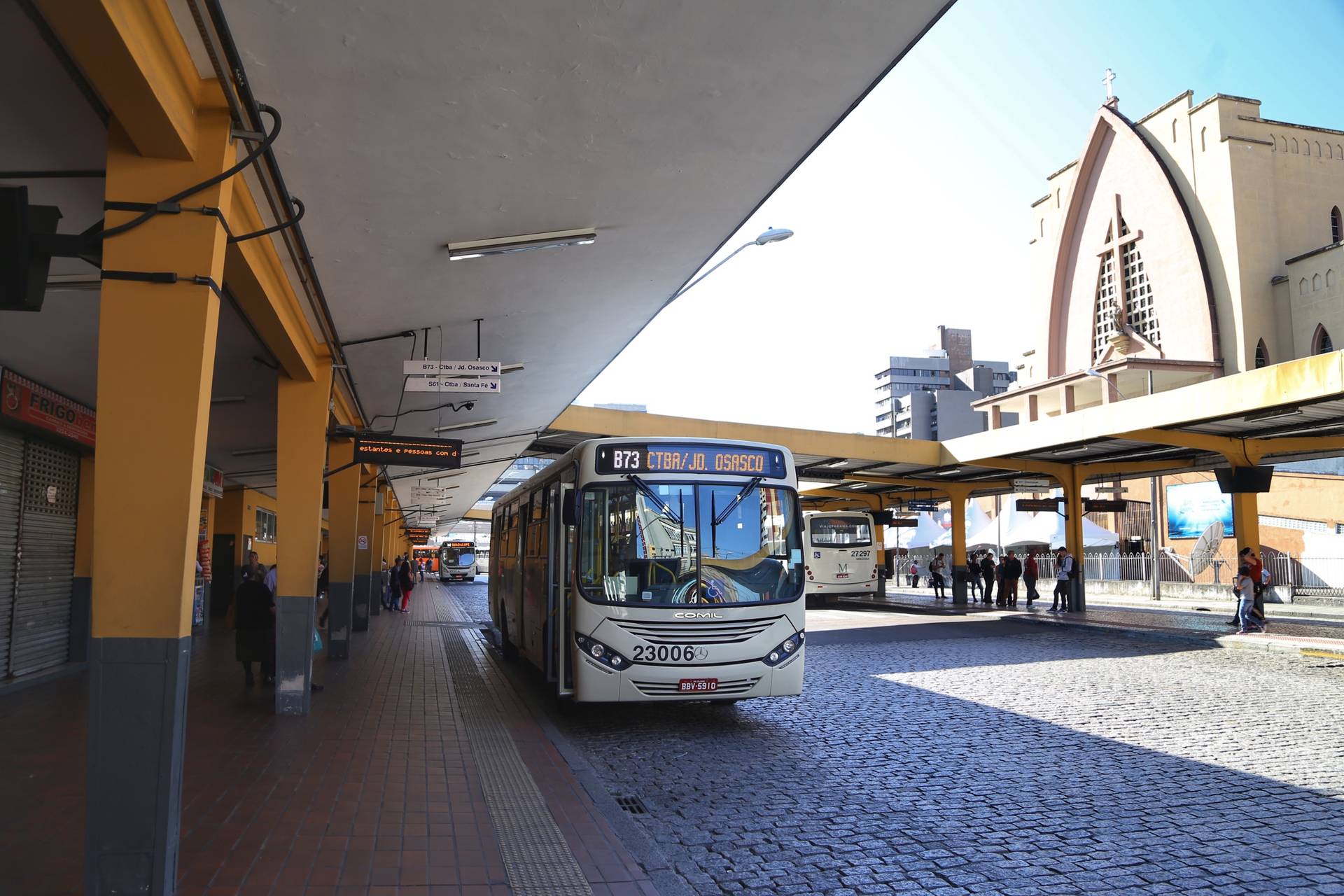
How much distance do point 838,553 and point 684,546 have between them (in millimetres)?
23502

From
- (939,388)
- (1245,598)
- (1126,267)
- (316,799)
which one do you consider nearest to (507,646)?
(316,799)

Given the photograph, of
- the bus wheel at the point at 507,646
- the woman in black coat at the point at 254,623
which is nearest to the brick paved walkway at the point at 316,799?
the woman in black coat at the point at 254,623

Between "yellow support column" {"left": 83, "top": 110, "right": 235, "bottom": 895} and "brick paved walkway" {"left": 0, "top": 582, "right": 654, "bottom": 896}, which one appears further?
"brick paved walkway" {"left": 0, "top": 582, "right": 654, "bottom": 896}

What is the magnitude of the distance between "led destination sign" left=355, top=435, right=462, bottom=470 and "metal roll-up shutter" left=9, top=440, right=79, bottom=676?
14.2 feet

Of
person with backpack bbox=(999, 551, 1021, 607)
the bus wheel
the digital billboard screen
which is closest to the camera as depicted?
the bus wheel

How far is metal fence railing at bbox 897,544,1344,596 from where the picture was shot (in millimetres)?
33500

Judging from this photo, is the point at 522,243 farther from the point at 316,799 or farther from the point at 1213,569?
the point at 1213,569

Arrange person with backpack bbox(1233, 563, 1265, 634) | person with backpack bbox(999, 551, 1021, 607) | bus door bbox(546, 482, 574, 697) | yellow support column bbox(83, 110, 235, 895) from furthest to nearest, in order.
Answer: person with backpack bbox(999, 551, 1021, 607)
person with backpack bbox(1233, 563, 1265, 634)
bus door bbox(546, 482, 574, 697)
yellow support column bbox(83, 110, 235, 895)

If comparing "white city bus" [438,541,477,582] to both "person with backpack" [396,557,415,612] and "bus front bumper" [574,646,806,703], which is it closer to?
"person with backpack" [396,557,415,612]

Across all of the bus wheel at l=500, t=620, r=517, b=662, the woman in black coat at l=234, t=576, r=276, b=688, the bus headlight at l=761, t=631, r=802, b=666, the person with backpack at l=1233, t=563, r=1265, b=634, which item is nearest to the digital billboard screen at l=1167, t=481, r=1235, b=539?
the person with backpack at l=1233, t=563, r=1265, b=634

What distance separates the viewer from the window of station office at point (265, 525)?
1099 inches

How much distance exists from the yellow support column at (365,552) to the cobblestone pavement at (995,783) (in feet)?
36.8

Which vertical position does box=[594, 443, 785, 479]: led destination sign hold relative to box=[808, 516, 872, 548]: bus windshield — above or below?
above

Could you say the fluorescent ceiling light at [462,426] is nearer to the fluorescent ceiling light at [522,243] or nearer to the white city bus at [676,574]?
the white city bus at [676,574]
